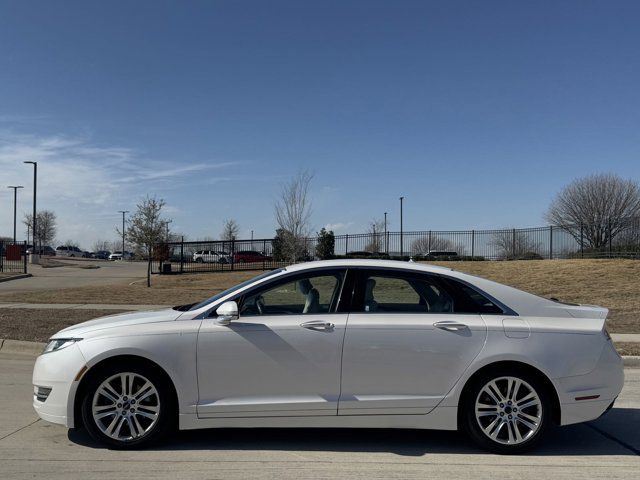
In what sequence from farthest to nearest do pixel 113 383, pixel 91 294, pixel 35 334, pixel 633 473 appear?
pixel 91 294 < pixel 35 334 < pixel 113 383 < pixel 633 473

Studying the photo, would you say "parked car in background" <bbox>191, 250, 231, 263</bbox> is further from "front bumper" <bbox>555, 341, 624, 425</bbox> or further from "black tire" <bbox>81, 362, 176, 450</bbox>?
"front bumper" <bbox>555, 341, 624, 425</bbox>

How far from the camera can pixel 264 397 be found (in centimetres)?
465

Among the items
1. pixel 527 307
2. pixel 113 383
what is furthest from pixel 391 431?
pixel 113 383

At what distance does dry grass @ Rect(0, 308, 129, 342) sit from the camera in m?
10.1

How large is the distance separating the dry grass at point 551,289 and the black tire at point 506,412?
306 inches

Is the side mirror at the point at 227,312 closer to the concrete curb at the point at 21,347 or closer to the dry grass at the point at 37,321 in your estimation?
the concrete curb at the point at 21,347

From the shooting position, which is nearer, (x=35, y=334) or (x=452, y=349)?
(x=452, y=349)

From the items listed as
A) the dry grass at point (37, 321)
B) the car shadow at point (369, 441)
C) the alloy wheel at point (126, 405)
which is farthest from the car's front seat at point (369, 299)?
the dry grass at point (37, 321)

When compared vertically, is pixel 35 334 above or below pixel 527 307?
→ below

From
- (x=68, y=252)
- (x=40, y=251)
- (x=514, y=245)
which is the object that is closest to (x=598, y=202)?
(x=514, y=245)

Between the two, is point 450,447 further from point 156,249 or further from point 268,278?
point 156,249

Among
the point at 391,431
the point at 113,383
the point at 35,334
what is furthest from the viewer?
the point at 35,334

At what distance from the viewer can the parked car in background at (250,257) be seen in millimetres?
33338

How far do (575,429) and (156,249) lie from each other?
2356cm
